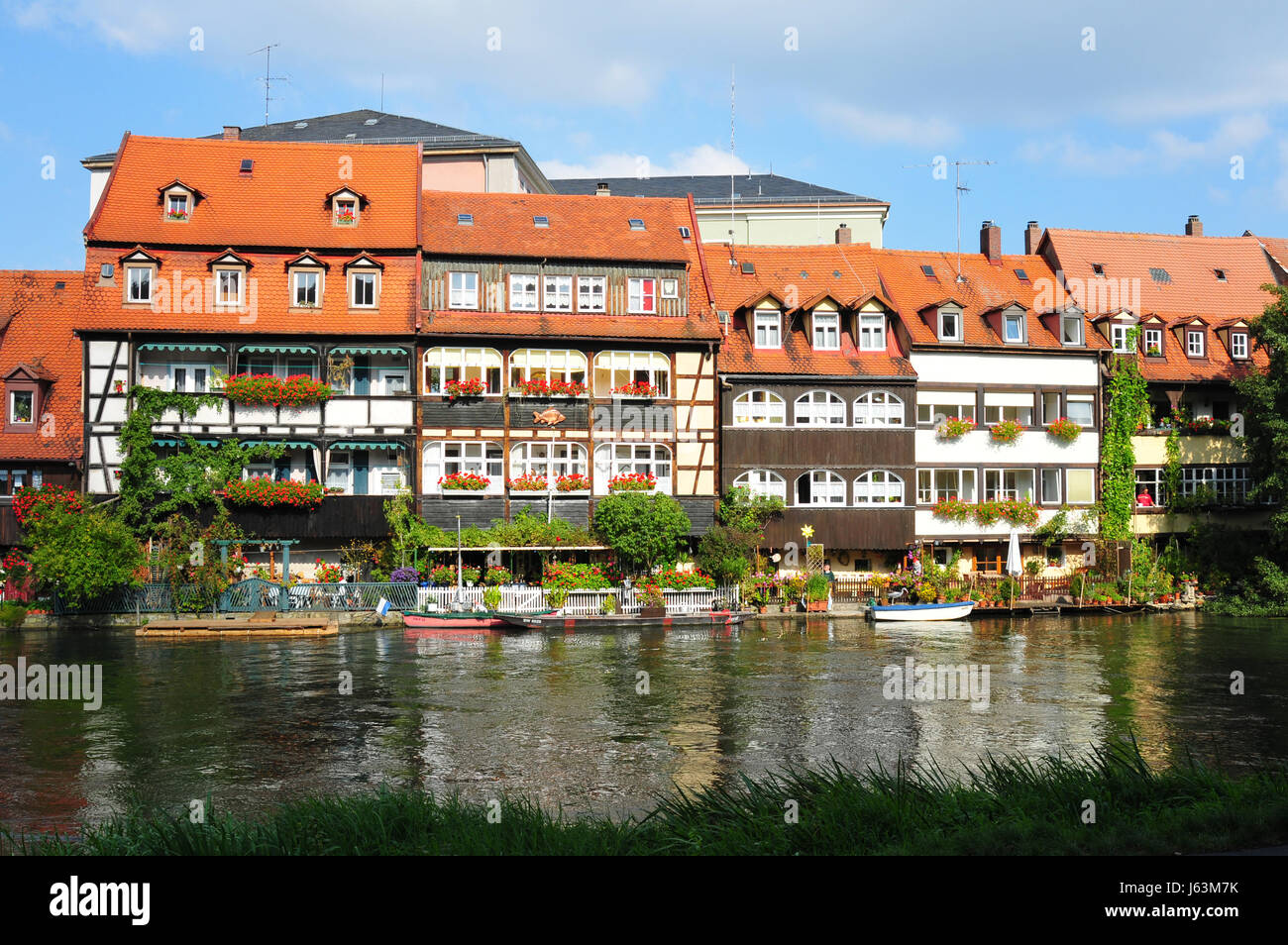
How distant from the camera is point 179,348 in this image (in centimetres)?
4006

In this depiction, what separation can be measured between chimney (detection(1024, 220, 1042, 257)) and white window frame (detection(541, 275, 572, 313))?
22.4m

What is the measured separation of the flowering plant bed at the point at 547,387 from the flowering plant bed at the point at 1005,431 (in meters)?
16.4

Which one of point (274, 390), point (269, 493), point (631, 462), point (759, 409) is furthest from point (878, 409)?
point (269, 493)

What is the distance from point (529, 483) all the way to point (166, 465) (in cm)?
1231

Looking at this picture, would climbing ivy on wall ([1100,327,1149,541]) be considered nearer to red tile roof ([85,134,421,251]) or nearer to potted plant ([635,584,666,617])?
potted plant ([635,584,666,617])

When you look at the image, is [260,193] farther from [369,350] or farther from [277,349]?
[369,350]

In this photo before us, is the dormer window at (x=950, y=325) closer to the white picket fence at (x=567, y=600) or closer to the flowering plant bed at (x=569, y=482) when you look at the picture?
the white picket fence at (x=567, y=600)

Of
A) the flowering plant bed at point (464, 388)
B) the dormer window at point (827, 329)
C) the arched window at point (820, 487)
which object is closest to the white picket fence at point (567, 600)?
the arched window at point (820, 487)

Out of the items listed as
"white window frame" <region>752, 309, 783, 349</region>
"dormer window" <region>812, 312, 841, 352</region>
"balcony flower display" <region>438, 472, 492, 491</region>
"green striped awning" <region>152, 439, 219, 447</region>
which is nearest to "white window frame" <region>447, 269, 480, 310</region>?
"balcony flower display" <region>438, 472, 492, 491</region>

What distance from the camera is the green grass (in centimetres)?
966

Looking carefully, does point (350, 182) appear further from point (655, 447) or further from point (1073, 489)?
point (1073, 489)

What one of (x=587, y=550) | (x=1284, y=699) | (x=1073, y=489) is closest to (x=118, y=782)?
(x=1284, y=699)

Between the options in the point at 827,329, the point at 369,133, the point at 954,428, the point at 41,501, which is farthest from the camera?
the point at 369,133

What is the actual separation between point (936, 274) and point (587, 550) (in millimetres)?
19650
